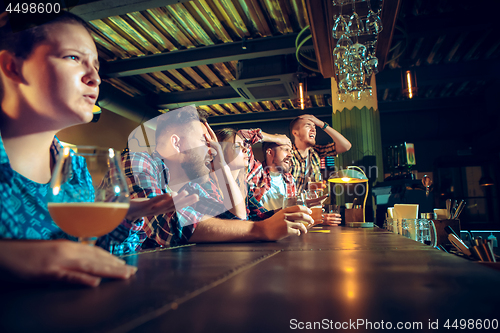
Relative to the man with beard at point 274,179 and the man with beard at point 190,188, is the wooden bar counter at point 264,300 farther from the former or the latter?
the man with beard at point 274,179

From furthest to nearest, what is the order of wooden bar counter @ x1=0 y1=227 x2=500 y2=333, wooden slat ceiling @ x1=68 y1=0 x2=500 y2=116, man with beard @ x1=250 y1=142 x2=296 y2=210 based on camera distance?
wooden slat ceiling @ x1=68 y1=0 x2=500 y2=116
man with beard @ x1=250 y1=142 x2=296 y2=210
wooden bar counter @ x1=0 y1=227 x2=500 y2=333

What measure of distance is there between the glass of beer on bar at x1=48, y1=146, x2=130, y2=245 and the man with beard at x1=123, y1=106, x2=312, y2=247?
0.42ft

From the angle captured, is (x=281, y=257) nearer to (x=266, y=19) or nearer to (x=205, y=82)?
(x=266, y=19)

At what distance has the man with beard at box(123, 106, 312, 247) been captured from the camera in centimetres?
111

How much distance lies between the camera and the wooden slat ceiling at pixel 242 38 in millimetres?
3146

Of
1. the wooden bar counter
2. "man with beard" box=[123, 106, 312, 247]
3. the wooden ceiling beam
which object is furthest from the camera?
the wooden ceiling beam

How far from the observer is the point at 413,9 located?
11.2ft

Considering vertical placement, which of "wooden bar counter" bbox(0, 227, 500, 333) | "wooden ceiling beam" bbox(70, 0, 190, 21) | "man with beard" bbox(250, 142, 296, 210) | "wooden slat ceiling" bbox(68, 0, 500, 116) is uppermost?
"wooden slat ceiling" bbox(68, 0, 500, 116)

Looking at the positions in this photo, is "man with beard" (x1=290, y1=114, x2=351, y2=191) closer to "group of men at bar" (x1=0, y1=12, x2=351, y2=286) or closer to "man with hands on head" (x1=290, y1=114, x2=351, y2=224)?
"man with hands on head" (x1=290, y1=114, x2=351, y2=224)

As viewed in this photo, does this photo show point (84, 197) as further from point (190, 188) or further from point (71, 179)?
point (190, 188)

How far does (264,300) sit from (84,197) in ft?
1.06

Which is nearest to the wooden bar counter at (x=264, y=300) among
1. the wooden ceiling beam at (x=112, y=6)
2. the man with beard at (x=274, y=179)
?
the man with beard at (x=274, y=179)

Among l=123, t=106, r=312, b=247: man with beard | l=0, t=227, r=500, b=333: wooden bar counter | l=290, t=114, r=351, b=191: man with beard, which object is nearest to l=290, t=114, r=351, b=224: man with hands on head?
l=290, t=114, r=351, b=191: man with beard

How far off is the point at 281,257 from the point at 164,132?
133 cm
